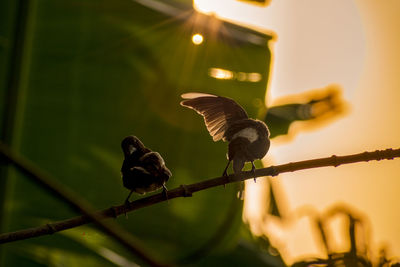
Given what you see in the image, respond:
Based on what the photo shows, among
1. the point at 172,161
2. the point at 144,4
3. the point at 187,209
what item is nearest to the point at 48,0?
the point at 144,4

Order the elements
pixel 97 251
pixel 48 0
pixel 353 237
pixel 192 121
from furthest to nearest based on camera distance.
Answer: pixel 192 121 < pixel 48 0 < pixel 97 251 < pixel 353 237

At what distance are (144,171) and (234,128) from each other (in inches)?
18.7

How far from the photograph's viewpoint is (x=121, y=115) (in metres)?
3.66

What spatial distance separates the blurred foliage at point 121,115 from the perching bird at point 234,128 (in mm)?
1277

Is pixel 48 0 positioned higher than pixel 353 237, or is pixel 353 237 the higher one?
pixel 48 0

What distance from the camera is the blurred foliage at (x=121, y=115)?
3.43 meters

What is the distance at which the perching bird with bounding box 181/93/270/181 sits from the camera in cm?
207

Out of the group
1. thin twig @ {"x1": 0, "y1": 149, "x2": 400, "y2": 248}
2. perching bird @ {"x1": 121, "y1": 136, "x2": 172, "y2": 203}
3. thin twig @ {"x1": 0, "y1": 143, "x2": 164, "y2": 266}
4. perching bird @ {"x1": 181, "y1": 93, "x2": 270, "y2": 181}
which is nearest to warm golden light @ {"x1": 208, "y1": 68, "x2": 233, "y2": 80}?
perching bird @ {"x1": 181, "y1": 93, "x2": 270, "y2": 181}

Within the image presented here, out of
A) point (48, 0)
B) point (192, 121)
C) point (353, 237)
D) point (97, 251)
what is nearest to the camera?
point (353, 237)

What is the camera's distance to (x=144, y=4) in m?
3.54

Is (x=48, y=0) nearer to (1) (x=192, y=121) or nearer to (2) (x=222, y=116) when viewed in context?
(1) (x=192, y=121)

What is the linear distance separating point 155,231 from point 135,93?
1072 mm

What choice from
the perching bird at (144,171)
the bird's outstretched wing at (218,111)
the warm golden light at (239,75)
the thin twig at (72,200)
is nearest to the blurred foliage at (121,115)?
the warm golden light at (239,75)

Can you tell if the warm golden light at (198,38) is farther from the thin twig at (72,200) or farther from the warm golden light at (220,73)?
the thin twig at (72,200)
